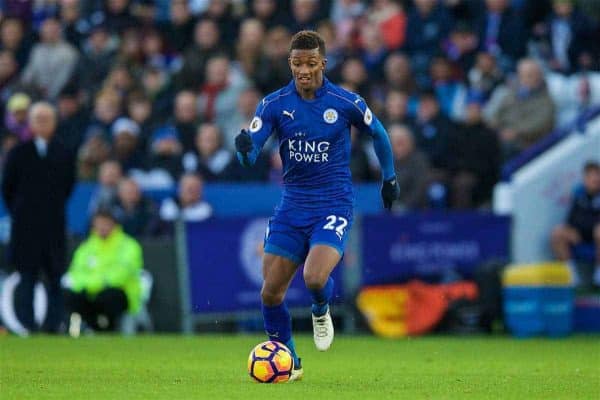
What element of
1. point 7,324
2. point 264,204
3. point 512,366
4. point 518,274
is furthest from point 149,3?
point 512,366

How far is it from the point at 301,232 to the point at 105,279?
685cm

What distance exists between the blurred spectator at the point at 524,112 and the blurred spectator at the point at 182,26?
16.8 feet

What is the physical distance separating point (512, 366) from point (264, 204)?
6.41m

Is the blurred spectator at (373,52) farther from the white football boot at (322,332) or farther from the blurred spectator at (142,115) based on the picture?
the white football boot at (322,332)

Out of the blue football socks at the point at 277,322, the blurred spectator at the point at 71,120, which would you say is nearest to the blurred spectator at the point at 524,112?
the blurred spectator at the point at 71,120

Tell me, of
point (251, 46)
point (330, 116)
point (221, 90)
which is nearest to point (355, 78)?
point (251, 46)

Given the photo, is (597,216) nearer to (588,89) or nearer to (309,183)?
(588,89)

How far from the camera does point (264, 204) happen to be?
17.8 metres

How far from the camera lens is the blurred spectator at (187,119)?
19.5 metres

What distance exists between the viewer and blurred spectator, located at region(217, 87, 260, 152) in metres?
19.2

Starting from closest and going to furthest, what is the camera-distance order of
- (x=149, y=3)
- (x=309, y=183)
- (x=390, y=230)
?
(x=309, y=183)
(x=390, y=230)
(x=149, y=3)

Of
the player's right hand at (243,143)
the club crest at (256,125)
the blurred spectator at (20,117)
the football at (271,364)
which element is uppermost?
the blurred spectator at (20,117)

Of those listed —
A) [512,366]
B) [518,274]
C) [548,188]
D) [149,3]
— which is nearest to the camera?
[512,366]

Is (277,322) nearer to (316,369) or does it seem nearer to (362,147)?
(316,369)
